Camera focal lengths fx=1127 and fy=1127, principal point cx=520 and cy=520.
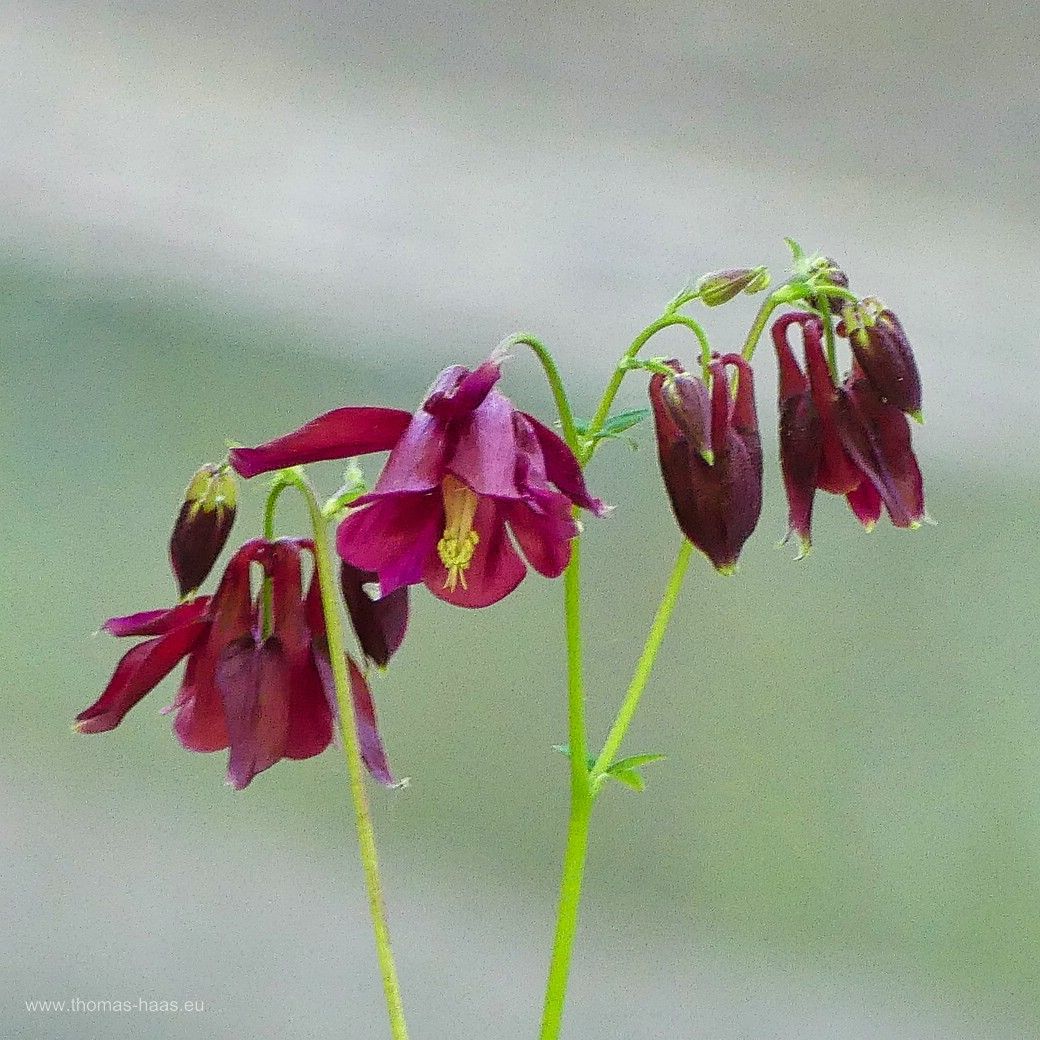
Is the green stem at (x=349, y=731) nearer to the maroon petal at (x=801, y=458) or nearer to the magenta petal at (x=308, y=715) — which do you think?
the magenta petal at (x=308, y=715)

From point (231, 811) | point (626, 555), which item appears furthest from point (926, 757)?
point (231, 811)

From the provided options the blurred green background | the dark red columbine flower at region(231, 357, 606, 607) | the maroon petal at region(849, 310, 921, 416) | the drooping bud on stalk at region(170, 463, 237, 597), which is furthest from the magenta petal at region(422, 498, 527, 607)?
the blurred green background

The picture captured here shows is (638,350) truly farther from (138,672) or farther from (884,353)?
(138,672)

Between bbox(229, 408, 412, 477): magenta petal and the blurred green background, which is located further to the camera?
the blurred green background

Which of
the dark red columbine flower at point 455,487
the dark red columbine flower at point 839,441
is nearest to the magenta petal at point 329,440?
the dark red columbine flower at point 455,487

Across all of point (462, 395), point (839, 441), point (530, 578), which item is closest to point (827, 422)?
point (839, 441)

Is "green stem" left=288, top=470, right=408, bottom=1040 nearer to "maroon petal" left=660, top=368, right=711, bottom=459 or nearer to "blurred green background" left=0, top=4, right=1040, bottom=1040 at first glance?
"maroon petal" left=660, top=368, right=711, bottom=459
